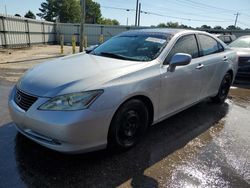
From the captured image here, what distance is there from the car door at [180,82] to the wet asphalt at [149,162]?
0.47 meters

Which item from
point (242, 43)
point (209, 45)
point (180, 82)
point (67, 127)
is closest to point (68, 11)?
point (242, 43)

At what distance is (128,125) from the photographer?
10.1 feet

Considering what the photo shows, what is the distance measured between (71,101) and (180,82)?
180 centimetres

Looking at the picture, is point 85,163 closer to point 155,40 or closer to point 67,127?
point 67,127

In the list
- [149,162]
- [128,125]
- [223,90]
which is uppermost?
[128,125]

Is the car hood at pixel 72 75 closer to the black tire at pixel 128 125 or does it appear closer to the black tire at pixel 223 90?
the black tire at pixel 128 125

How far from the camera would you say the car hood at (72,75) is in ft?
8.75

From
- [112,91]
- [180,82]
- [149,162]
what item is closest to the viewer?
[112,91]

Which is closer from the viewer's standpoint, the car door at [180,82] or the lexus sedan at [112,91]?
the lexus sedan at [112,91]

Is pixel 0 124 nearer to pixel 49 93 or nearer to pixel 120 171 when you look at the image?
pixel 49 93

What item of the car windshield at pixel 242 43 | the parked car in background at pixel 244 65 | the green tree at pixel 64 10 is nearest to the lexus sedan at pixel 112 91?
the parked car in background at pixel 244 65

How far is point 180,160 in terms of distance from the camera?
3076 mm

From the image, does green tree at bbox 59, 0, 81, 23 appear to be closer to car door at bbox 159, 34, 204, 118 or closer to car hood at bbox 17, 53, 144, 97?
car door at bbox 159, 34, 204, 118

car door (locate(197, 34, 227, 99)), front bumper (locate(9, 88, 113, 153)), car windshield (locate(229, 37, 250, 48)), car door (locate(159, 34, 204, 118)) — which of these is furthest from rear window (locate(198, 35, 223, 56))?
car windshield (locate(229, 37, 250, 48))
